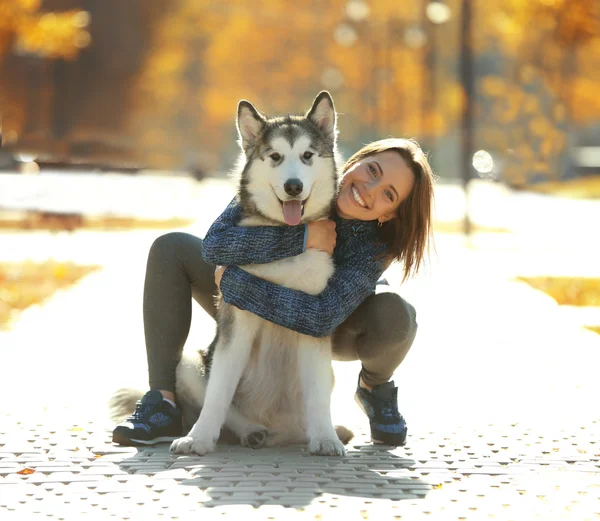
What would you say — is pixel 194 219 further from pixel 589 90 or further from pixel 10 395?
pixel 589 90

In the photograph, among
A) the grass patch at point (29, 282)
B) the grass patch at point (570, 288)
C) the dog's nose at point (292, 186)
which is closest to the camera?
the dog's nose at point (292, 186)

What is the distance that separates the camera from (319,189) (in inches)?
203

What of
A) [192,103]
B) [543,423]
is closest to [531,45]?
[192,103]

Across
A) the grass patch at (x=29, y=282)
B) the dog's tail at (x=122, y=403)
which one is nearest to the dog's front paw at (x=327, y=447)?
the dog's tail at (x=122, y=403)

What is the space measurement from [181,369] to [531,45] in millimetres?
39909

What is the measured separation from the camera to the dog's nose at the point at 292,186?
494cm

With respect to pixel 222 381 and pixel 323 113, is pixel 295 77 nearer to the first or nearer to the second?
pixel 323 113

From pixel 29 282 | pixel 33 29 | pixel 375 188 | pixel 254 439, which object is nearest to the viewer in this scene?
pixel 254 439

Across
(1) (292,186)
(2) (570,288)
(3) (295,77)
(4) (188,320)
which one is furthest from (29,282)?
(3) (295,77)

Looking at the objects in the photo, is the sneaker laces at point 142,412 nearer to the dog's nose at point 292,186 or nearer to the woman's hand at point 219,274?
the woman's hand at point 219,274

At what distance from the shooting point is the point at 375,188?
518cm

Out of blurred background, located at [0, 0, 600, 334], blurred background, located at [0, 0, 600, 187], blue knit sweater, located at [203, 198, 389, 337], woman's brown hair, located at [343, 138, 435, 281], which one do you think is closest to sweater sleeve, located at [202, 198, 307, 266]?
blue knit sweater, located at [203, 198, 389, 337]

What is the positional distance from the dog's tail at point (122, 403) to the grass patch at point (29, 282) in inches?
147

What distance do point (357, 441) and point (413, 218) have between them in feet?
3.64
